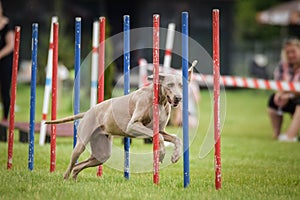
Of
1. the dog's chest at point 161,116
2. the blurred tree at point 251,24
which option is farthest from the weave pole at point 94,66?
the blurred tree at point 251,24

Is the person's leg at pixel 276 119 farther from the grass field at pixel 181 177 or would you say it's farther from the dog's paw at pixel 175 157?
the dog's paw at pixel 175 157

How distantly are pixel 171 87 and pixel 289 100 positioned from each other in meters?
6.24

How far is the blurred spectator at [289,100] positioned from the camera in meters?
12.2

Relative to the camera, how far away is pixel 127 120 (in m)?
6.71

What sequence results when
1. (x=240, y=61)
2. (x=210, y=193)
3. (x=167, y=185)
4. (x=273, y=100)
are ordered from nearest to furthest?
(x=210, y=193) < (x=167, y=185) < (x=273, y=100) < (x=240, y=61)

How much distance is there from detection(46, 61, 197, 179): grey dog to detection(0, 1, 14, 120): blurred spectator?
5.61 metres

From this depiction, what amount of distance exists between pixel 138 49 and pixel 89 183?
66.1 feet

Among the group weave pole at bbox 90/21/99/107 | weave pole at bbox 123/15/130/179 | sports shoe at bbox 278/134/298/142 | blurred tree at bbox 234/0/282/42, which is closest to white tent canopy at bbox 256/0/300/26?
sports shoe at bbox 278/134/298/142

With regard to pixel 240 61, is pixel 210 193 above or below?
below

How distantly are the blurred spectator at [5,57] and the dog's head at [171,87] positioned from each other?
629cm

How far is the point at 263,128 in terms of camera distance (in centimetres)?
1496

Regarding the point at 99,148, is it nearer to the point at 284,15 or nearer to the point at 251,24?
the point at 284,15

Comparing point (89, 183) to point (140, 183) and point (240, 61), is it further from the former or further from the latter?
point (240, 61)

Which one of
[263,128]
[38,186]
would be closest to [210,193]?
[38,186]
